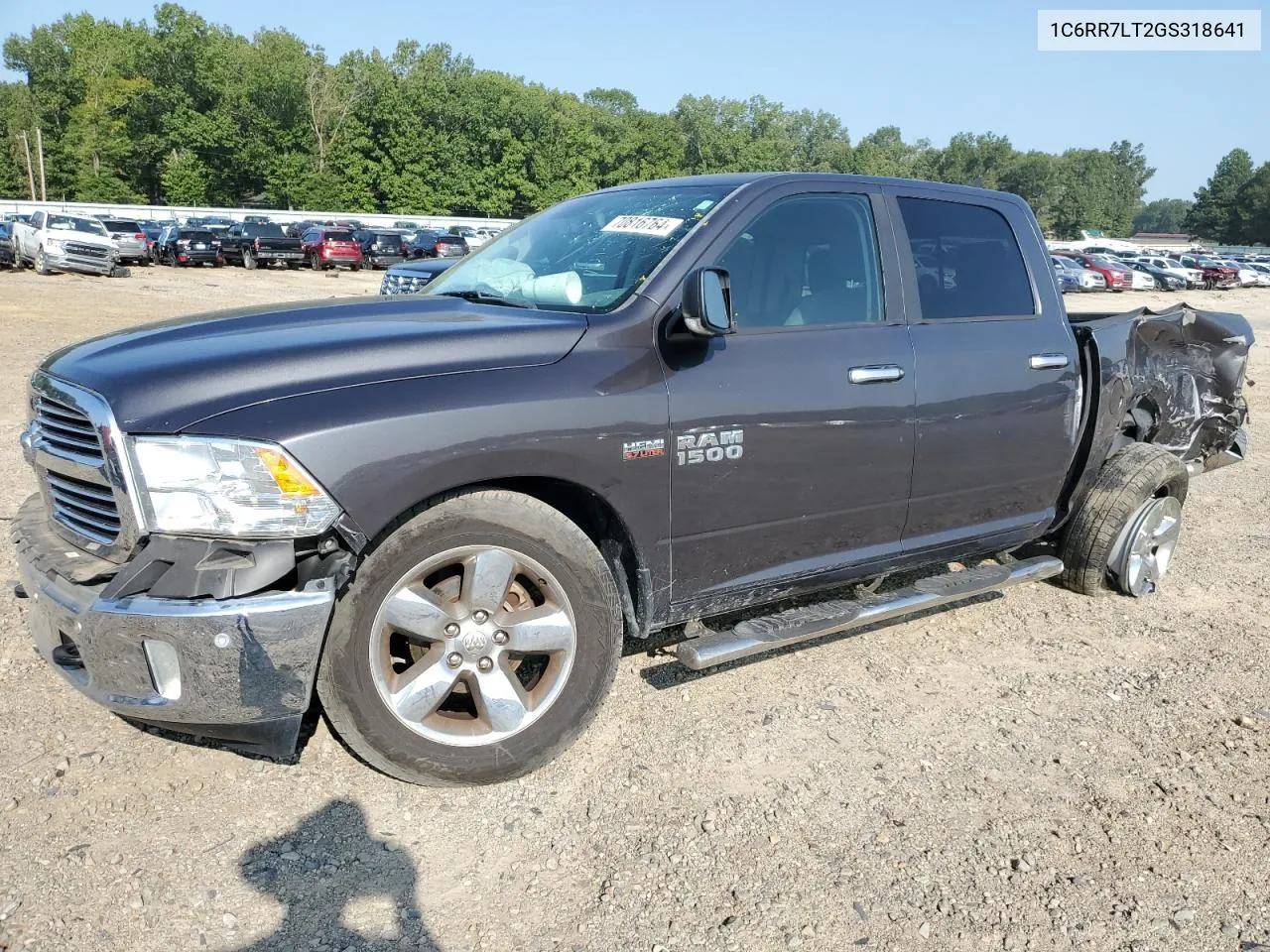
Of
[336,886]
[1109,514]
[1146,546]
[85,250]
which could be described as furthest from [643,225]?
[85,250]

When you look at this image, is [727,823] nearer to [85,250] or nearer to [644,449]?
[644,449]

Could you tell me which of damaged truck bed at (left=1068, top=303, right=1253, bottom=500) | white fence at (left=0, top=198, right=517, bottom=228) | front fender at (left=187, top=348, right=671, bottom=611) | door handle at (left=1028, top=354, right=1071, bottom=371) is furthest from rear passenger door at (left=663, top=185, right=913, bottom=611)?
white fence at (left=0, top=198, right=517, bottom=228)

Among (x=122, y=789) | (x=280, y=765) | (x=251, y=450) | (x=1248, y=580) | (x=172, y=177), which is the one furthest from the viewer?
(x=172, y=177)

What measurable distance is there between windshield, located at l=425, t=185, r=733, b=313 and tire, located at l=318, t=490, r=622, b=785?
0.83 meters

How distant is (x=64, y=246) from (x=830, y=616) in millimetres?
29152

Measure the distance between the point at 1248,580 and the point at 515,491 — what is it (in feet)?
14.6

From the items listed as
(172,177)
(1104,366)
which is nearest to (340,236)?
(1104,366)

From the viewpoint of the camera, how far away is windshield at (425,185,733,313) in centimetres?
360

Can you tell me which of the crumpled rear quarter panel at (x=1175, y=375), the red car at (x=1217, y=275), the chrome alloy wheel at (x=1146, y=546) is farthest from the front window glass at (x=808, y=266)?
the red car at (x=1217, y=275)

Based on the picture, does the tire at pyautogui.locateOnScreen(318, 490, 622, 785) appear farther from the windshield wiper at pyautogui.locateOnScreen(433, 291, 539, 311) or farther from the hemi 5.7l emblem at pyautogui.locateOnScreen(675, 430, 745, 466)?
the windshield wiper at pyautogui.locateOnScreen(433, 291, 539, 311)

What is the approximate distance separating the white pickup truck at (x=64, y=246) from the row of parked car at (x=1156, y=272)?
102 feet

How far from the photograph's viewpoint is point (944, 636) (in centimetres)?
464

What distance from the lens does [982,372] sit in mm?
4184

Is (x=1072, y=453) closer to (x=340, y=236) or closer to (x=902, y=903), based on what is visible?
(x=902, y=903)
